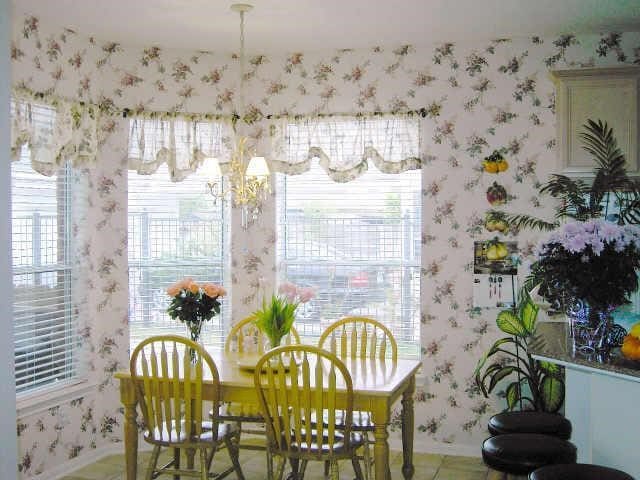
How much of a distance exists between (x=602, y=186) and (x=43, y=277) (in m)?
3.16

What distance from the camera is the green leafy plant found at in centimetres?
423

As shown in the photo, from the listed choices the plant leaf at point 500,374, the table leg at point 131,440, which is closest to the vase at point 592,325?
the plant leaf at point 500,374

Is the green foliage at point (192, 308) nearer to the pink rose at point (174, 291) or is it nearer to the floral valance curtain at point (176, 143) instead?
the pink rose at point (174, 291)

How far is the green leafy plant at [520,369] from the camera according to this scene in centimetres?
423

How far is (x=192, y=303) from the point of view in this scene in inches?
157

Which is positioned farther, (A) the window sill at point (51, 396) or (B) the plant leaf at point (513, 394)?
(B) the plant leaf at point (513, 394)

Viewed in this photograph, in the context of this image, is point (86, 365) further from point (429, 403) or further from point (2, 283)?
point (2, 283)

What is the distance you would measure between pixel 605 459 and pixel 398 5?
247 centimetres

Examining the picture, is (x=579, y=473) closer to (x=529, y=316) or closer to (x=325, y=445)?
(x=325, y=445)

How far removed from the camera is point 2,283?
1.30 meters

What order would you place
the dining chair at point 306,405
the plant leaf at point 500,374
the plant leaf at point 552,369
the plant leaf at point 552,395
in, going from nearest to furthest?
1. the dining chair at point 306,405
2. the plant leaf at point 552,395
3. the plant leaf at point 552,369
4. the plant leaf at point 500,374

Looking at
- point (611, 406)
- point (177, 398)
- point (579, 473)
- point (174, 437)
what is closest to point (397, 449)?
point (174, 437)

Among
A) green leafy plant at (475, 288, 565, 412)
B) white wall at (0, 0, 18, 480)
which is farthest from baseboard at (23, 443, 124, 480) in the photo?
white wall at (0, 0, 18, 480)

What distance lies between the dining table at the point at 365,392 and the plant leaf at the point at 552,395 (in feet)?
2.54
